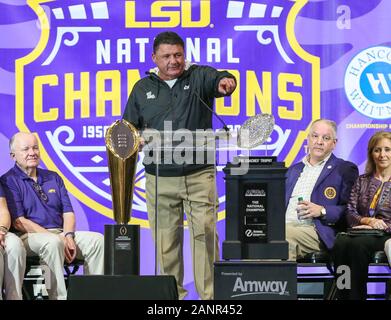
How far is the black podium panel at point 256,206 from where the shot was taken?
5.16 meters

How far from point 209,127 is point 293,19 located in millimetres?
1261

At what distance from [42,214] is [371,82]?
2.62 meters

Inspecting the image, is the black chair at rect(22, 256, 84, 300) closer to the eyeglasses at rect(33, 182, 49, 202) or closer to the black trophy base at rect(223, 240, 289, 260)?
the eyeglasses at rect(33, 182, 49, 202)

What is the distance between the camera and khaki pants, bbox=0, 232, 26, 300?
19.7 feet

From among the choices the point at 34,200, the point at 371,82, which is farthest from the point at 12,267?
the point at 371,82

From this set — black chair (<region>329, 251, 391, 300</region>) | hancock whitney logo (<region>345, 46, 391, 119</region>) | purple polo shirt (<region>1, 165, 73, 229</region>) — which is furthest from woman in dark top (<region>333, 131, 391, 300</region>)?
purple polo shirt (<region>1, 165, 73, 229</region>)

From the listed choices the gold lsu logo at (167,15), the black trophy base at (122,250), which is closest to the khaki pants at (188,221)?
the black trophy base at (122,250)

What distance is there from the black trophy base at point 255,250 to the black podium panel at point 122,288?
2.15ft

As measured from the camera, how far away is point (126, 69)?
729 cm

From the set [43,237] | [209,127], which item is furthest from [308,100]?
[43,237]

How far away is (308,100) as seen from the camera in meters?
7.19

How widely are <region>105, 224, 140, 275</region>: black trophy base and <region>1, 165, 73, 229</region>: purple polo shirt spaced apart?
150 cm
